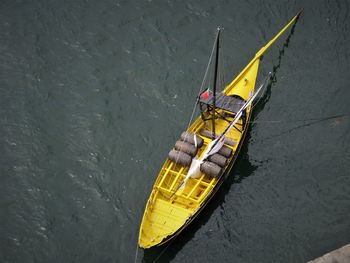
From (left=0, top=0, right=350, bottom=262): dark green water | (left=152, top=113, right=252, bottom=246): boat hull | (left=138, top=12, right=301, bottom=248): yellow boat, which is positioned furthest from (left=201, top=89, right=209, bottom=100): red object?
(left=0, top=0, right=350, bottom=262): dark green water

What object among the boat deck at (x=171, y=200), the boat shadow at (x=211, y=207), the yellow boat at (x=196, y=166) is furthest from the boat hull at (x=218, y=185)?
the boat shadow at (x=211, y=207)

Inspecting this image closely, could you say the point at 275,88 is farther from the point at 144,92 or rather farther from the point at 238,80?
the point at 144,92

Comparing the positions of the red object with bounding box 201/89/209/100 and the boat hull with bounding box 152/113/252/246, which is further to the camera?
the red object with bounding box 201/89/209/100

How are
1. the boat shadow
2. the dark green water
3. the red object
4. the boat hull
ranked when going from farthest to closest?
1. the red object
2. the dark green water
3. the boat shadow
4. the boat hull

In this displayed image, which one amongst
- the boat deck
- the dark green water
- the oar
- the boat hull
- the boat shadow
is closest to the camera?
the boat deck

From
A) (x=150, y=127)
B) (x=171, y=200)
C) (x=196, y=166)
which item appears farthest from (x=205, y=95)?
(x=171, y=200)

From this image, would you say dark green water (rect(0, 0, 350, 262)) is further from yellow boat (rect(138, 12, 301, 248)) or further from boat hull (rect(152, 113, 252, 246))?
yellow boat (rect(138, 12, 301, 248))
